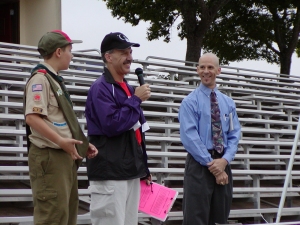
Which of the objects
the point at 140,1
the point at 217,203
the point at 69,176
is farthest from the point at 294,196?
the point at 140,1

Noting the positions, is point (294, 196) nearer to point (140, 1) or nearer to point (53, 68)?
point (53, 68)

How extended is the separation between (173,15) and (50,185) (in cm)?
1594

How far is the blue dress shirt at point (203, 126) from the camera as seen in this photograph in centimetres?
496

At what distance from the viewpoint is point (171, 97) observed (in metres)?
9.33

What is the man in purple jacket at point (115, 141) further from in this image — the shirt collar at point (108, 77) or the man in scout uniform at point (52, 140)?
the man in scout uniform at point (52, 140)

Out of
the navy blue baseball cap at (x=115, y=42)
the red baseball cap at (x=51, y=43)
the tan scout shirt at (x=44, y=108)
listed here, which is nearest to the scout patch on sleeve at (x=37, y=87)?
the tan scout shirt at (x=44, y=108)

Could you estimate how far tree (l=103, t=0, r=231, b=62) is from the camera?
1609 centimetres

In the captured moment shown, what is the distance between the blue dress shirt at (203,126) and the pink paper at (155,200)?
0.46 metres

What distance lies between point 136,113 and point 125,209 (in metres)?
0.62

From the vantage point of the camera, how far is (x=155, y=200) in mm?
4602

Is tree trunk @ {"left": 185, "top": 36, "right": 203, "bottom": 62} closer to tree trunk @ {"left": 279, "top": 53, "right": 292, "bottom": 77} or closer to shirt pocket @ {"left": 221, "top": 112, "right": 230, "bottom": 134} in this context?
tree trunk @ {"left": 279, "top": 53, "right": 292, "bottom": 77}

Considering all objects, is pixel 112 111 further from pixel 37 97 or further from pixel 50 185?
pixel 50 185

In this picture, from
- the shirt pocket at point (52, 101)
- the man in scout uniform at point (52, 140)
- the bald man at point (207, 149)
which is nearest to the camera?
the man in scout uniform at point (52, 140)

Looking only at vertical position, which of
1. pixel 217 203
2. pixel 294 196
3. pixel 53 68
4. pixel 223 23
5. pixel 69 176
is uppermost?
pixel 223 23
